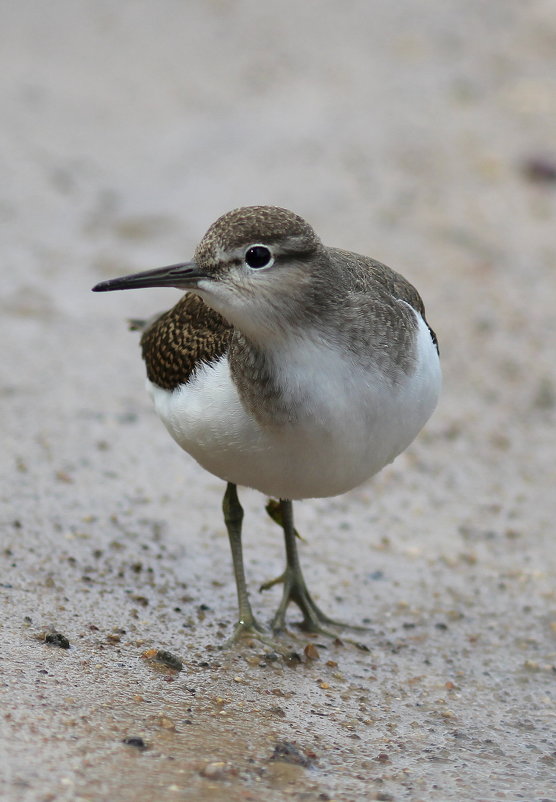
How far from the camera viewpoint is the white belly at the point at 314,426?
14.3 feet

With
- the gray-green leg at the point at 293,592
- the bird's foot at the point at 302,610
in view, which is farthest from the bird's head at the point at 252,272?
the bird's foot at the point at 302,610

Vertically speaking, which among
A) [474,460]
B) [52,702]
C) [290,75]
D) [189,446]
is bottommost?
[52,702]

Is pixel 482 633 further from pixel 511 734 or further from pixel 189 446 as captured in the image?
pixel 189 446

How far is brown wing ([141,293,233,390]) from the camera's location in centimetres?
475

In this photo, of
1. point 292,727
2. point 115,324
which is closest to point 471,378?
point 115,324

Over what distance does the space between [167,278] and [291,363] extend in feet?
1.97

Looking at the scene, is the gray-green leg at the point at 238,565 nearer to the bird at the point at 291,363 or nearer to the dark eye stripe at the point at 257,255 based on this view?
the bird at the point at 291,363

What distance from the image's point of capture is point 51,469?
21.8ft

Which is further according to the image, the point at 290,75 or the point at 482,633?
the point at 290,75

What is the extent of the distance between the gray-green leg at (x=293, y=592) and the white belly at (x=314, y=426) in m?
0.90

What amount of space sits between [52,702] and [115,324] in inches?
189

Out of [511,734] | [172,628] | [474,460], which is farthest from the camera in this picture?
[474,460]

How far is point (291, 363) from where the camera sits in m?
4.34

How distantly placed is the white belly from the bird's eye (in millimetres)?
384
